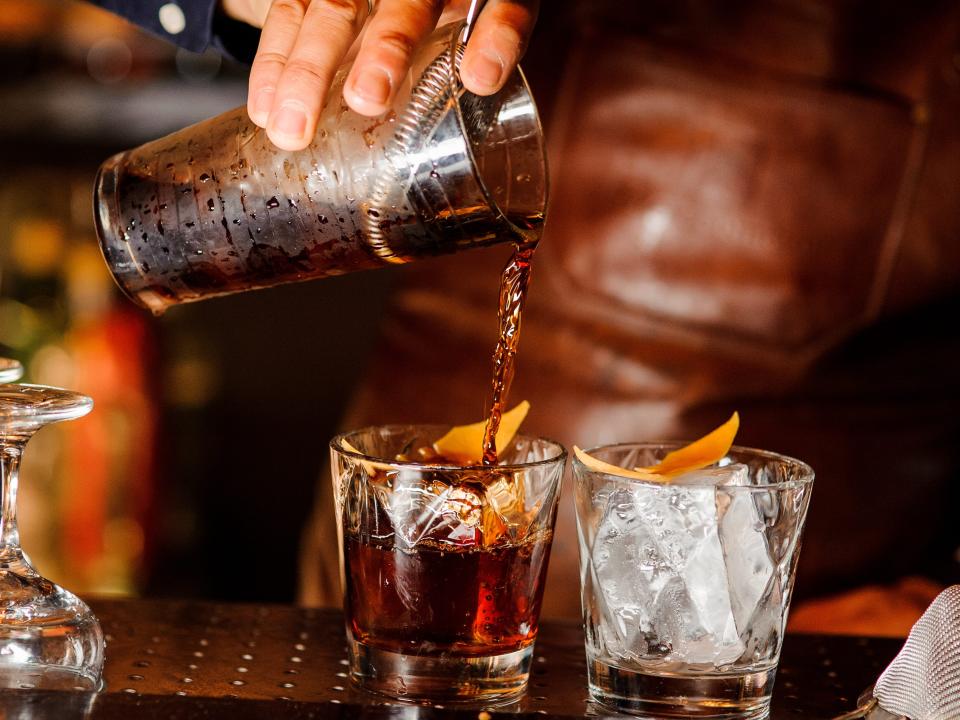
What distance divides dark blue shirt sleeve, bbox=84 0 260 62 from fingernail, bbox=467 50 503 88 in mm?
619

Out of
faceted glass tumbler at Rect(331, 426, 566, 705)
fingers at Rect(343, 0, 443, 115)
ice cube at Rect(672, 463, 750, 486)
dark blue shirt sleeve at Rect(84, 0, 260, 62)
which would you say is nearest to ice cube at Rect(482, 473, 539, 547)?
faceted glass tumbler at Rect(331, 426, 566, 705)

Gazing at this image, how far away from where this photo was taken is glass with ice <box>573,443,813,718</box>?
0.73 meters

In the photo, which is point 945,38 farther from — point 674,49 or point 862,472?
point 862,472

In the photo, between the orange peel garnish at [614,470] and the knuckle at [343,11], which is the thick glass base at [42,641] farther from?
the knuckle at [343,11]

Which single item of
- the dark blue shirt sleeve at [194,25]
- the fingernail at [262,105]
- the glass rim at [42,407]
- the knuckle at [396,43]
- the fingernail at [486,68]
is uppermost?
the dark blue shirt sleeve at [194,25]

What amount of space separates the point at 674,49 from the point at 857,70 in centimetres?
25

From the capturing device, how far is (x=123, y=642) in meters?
0.86

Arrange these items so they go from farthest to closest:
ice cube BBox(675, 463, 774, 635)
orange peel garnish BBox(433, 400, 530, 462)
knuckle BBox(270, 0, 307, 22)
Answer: knuckle BBox(270, 0, 307, 22)
orange peel garnish BBox(433, 400, 530, 462)
ice cube BBox(675, 463, 774, 635)

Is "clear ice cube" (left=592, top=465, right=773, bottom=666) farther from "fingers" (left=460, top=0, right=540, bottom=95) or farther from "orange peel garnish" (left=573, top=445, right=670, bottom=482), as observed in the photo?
"fingers" (left=460, top=0, right=540, bottom=95)

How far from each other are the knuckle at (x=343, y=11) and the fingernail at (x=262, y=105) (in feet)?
0.34

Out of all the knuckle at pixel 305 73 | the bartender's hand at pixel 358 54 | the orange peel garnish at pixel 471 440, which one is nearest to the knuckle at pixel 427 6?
the bartender's hand at pixel 358 54

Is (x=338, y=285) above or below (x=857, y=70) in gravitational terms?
below

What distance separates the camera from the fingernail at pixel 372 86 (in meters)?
0.78

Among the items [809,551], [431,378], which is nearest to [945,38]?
[809,551]
